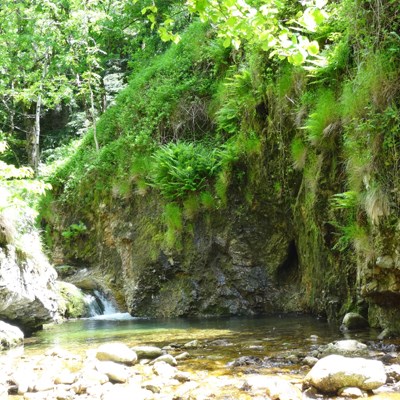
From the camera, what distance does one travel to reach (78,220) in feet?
52.4

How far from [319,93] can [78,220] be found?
1006 centimetres

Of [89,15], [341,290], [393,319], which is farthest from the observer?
[89,15]

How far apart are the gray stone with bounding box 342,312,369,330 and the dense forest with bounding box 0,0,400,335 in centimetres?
13

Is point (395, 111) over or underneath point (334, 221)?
over

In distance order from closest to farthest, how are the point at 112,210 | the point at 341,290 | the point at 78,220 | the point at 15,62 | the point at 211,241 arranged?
1. the point at 341,290
2. the point at 211,241
3. the point at 112,210
4. the point at 78,220
5. the point at 15,62

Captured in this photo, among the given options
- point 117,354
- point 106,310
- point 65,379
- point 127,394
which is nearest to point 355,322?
point 117,354

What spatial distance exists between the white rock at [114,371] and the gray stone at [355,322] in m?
3.63

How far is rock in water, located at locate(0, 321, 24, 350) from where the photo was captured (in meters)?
7.81

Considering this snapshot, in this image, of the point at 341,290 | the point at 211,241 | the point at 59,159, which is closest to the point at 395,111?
the point at 341,290

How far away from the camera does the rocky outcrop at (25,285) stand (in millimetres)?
8824

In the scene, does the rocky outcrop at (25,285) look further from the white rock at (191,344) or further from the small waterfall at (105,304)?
the white rock at (191,344)

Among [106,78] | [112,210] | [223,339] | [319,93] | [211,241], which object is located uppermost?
[106,78]

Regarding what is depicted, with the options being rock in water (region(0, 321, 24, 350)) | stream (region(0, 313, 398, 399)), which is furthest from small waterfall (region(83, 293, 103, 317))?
rock in water (region(0, 321, 24, 350))

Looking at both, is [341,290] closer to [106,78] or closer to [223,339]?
[223,339]
